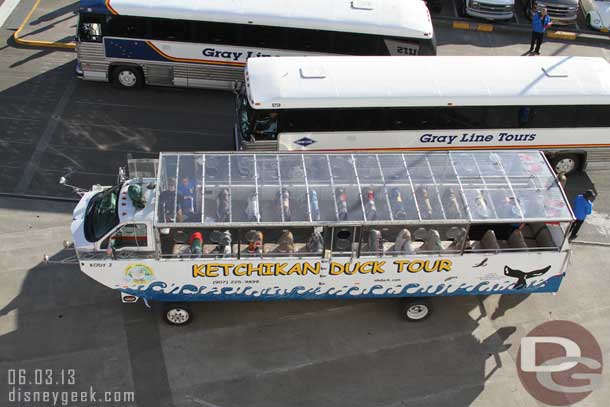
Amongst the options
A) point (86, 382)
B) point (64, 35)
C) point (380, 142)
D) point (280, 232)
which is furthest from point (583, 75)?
point (64, 35)

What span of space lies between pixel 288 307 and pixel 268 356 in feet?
4.12

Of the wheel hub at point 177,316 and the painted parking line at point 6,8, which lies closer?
the wheel hub at point 177,316

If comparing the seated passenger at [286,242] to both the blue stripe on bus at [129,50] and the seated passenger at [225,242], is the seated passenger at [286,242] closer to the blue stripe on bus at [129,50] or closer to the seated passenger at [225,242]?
the seated passenger at [225,242]

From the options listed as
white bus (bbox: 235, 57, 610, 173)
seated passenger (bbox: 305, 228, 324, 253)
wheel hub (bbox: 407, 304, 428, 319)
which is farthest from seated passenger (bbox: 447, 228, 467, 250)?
white bus (bbox: 235, 57, 610, 173)

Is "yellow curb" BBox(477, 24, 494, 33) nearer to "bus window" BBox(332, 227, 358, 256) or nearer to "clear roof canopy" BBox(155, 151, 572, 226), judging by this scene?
"clear roof canopy" BBox(155, 151, 572, 226)

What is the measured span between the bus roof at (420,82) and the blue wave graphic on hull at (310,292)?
4632 millimetres

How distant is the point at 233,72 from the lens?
1905 centimetres

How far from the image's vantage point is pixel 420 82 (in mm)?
15578

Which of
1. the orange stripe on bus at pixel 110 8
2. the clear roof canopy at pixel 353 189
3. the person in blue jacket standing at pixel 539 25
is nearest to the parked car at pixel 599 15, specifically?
the person in blue jacket standing at pixel 539 25

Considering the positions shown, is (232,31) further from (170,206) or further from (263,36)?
(170,206)

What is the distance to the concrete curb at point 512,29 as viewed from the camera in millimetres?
23344

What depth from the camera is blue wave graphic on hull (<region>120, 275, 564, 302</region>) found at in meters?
12.2

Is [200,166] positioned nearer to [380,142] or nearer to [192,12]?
[380,142]

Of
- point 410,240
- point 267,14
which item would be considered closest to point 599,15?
point 267,14
